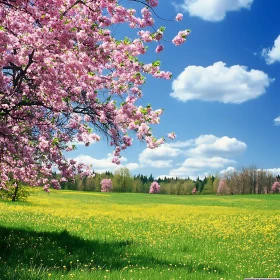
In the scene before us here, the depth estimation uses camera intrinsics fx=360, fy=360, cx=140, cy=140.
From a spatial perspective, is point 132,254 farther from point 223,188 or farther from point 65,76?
point 223,188

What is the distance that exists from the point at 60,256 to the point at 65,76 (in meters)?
6.00

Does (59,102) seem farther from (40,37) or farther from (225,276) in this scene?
(225,276)

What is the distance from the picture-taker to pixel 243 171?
14512 cm

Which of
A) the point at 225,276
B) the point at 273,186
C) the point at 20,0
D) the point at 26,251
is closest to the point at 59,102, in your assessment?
the point at 20,0

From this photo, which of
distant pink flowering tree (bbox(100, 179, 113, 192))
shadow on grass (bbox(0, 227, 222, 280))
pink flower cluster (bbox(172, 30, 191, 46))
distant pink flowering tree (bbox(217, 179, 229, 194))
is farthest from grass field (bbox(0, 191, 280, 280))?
distant pink flowering tree (bbox(217, 179, 229, 194))

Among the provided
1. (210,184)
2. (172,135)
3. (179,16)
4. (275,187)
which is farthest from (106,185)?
(179,16)

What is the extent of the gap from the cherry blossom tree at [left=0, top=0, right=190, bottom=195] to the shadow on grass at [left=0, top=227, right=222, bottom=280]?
2.77m

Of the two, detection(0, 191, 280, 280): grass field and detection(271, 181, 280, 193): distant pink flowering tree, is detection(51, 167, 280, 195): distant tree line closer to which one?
detection(271, 181, 280, 193): distant pink flowering tree

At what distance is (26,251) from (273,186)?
154 m

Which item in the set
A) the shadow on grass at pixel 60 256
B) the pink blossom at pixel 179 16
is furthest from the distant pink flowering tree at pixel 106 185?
the pink blossom at pixel 179 16

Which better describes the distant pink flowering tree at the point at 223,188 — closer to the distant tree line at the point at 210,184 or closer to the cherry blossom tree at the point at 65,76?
the distant tree line at the point at 210,184

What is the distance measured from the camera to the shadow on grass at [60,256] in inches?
379

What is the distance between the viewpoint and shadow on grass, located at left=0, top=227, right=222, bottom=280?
9.62m

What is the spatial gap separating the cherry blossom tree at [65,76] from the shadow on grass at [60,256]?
2.77m
